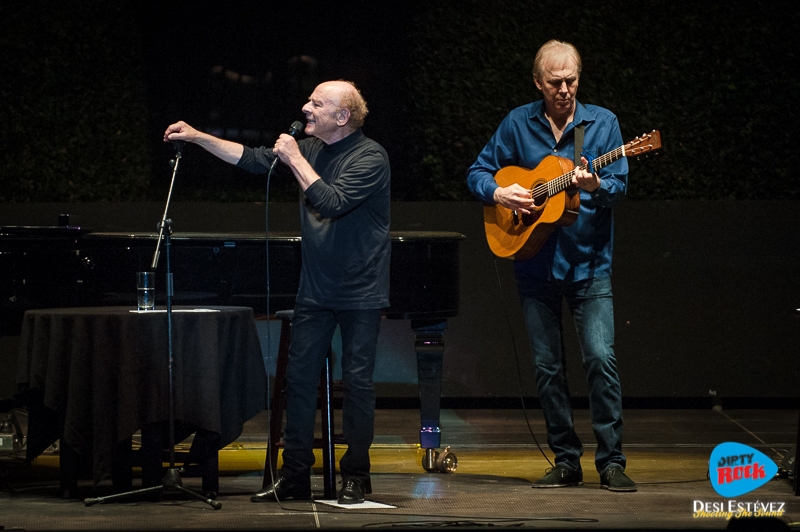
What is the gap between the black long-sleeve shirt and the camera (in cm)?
406

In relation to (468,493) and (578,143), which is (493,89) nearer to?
(578,143)

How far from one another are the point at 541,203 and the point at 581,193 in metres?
0.17

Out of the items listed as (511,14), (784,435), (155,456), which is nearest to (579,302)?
(155,456)

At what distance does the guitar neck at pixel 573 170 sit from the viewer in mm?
4129

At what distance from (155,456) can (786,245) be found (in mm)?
4684

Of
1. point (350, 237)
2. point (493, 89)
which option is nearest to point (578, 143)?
point (350, 237)

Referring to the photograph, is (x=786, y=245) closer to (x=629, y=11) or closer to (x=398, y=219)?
(x=629, y=11)

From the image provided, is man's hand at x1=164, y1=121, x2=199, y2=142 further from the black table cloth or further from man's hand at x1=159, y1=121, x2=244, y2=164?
the black table cloth

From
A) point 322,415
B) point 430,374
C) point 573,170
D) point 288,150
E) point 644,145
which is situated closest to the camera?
point 288,150

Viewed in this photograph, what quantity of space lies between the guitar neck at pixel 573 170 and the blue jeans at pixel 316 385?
843mm

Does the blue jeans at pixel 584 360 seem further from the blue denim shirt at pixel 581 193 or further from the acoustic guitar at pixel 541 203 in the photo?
the acoustic guitar at pixel 541 203

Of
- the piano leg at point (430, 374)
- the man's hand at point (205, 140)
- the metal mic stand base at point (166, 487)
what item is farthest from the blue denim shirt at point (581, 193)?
the metal mic stand base at point (166, 487)

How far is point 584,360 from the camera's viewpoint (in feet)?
14.4

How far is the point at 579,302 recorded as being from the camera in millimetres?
4387
